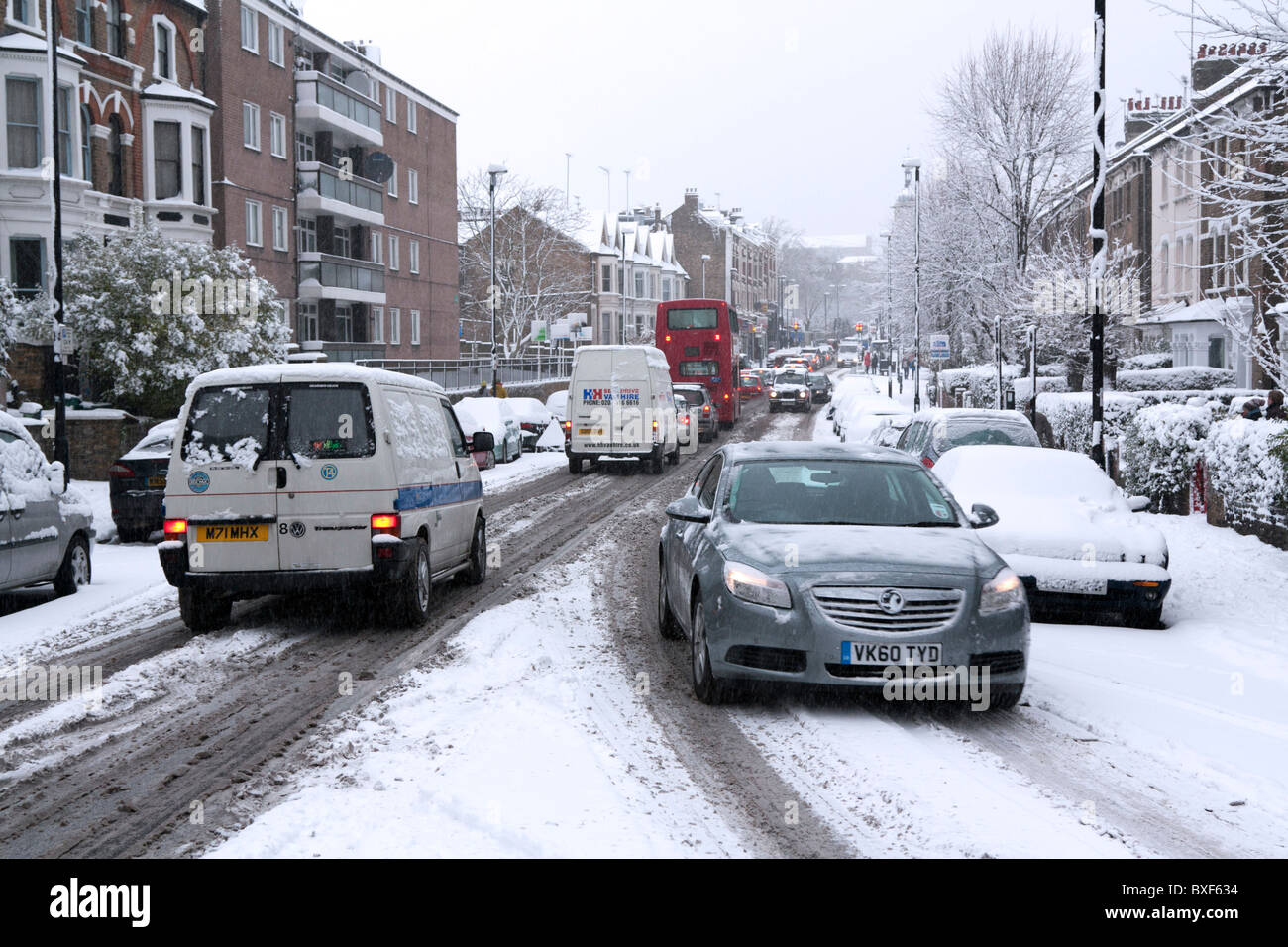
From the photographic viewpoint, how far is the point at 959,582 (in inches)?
276

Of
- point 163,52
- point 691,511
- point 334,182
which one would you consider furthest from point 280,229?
point 691,511

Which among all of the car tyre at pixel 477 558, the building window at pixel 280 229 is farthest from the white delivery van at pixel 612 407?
the building window at pixel 280 229

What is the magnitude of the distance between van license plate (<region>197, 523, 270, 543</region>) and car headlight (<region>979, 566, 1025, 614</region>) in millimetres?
5324

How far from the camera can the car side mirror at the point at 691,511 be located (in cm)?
833

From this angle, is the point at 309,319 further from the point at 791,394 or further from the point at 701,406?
the point at 791,394

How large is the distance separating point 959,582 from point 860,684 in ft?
2.61

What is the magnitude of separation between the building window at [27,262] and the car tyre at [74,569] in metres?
18.6

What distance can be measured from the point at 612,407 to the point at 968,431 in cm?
1165

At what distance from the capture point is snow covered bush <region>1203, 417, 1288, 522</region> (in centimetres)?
1322

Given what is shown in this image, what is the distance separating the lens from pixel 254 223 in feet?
134

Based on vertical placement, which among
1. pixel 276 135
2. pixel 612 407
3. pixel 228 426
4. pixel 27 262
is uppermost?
pixel 276 135

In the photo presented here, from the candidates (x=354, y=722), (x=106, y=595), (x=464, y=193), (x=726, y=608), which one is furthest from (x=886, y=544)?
(x=464, y=193)

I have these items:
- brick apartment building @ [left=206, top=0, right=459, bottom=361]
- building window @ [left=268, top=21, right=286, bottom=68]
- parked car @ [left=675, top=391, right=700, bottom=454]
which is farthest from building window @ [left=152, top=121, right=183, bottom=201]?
parked car @ [left=675, top=391, right=700, bottom=454]

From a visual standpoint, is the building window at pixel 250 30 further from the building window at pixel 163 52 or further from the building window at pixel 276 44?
the building window at pixel 163 52
